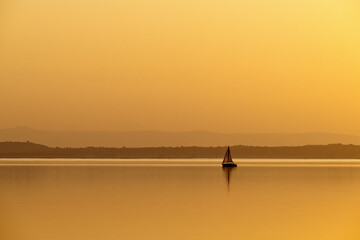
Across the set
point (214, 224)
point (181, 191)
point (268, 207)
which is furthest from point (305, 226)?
point (181, 191)

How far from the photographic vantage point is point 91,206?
4600 centimetres

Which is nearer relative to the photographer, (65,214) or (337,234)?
(337,234)

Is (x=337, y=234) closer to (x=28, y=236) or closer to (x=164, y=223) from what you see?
(x=164, y=223)

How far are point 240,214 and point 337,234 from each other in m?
9.15

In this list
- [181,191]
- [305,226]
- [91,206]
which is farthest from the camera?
[181,191]

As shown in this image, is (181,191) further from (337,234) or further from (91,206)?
(337,234)

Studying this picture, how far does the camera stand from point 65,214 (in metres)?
40.9

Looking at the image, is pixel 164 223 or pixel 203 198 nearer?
pixel 164 223

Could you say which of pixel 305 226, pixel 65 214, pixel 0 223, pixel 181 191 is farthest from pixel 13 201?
pixel 305 226

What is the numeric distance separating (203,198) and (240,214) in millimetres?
12177

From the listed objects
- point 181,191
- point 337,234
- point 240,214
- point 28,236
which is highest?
point 181,191

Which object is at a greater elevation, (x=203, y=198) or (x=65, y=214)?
Answer: (x=203, y=198)

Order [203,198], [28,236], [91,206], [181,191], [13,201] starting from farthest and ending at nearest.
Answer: [181,191], [203,198], [13,201], [91,206], [28,236]

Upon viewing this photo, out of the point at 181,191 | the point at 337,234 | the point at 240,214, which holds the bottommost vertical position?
the point at 337,234
